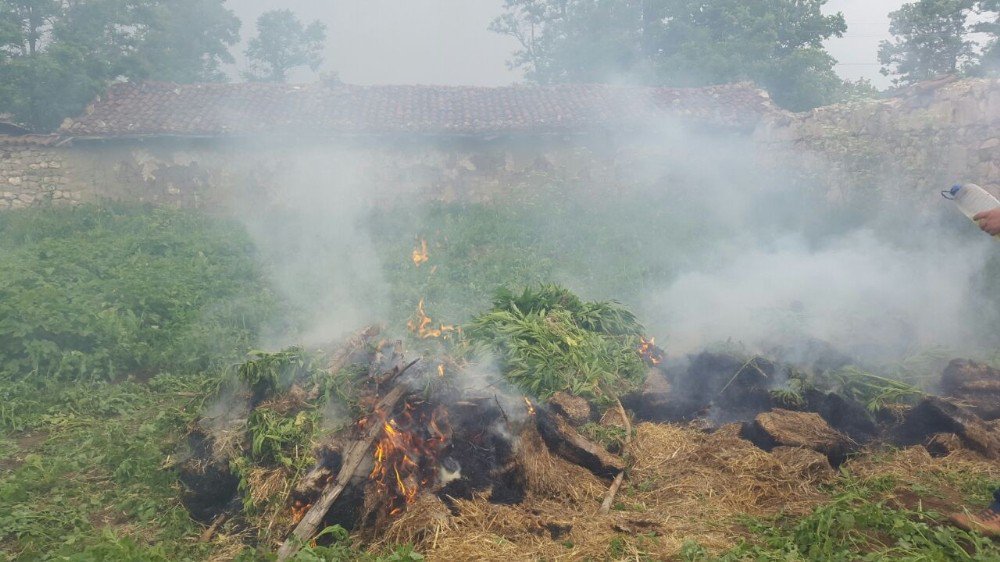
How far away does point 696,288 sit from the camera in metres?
11.9

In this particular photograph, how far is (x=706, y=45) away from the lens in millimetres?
26312

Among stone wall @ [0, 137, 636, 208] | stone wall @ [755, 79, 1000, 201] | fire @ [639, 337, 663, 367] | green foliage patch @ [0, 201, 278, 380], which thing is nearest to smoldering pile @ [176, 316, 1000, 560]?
fire @ [639, 337, 663, 367]

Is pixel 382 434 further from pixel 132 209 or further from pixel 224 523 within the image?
pixel 132 209

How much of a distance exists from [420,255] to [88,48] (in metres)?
15.1

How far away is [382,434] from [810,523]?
3.10 meters

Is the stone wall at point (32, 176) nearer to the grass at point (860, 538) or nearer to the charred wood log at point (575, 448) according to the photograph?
the charred wood log at point (575, 448)

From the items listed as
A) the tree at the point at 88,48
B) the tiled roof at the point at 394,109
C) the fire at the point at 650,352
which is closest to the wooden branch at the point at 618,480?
the fire at the point at 650,352

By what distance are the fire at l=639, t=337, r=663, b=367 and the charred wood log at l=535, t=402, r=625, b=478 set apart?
7.06 ft

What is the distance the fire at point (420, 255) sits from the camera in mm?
13555

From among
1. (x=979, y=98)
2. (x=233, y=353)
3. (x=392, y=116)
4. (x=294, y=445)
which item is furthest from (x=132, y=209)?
(x=979, y=98)

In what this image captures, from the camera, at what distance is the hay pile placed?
4.40m

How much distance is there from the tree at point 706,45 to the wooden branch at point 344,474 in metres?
24.5

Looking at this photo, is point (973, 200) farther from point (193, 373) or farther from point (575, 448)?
point (193, 373)

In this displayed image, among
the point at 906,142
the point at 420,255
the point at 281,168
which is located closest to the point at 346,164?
the point at 281,168
